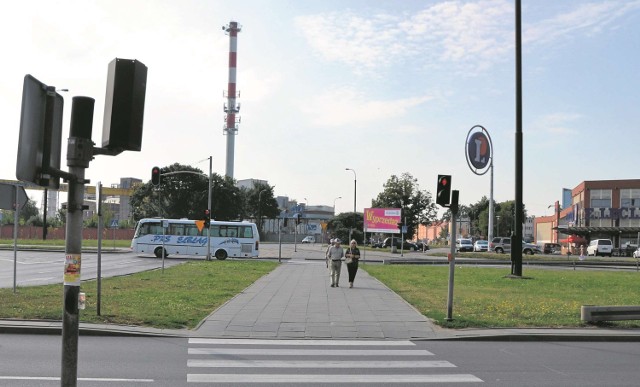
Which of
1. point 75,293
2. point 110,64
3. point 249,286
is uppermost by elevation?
point 110,64

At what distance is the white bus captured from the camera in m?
46.2

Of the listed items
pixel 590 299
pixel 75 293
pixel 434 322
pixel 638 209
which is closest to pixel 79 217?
pixel 75 293

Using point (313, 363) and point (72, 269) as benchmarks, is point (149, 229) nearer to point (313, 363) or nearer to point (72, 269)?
point (313, 363)

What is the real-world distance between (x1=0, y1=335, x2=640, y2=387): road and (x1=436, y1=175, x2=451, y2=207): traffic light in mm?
3428

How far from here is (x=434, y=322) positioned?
42.1ft

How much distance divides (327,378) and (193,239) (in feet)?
131

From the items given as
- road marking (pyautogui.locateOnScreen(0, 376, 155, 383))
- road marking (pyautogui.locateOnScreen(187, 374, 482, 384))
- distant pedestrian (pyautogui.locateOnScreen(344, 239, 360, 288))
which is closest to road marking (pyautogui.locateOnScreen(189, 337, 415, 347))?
road marking (pyautogui.locateOnScreen(187, 374, 482, 384))

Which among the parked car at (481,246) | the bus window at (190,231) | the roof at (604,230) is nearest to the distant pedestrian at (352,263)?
the bus window at (190,231)

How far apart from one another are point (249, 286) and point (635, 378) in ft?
47.1

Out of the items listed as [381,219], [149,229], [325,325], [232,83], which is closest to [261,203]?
[232,83]

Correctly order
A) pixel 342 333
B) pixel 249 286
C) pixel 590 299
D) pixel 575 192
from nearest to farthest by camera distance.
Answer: pixel 342 333 → pixel 590 299 → pixel 249 286 → pixel 575 192

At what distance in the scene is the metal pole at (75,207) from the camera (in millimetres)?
4234

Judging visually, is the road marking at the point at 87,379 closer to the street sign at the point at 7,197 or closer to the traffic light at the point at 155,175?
the street sign at the point at 7,197

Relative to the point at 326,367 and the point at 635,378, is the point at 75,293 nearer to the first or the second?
the point at 326,367
